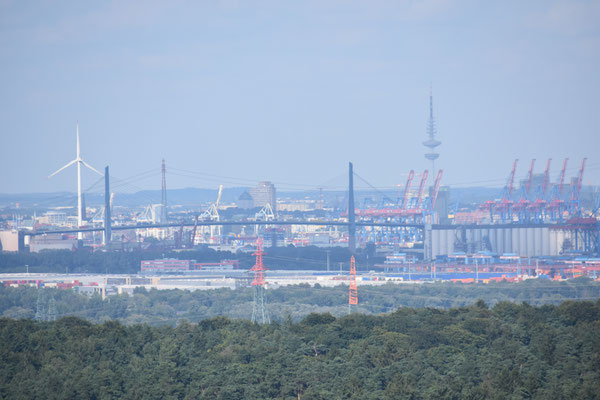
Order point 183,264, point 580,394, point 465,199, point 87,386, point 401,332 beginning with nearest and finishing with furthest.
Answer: point 580,394 < point 87,386 < point 401,332 < point 183,264 < point 465,199

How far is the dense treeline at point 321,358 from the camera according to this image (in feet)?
57.4

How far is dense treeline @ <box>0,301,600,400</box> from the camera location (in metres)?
17.5

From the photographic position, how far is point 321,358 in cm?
1980

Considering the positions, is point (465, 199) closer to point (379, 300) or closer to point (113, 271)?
point (113, 271)

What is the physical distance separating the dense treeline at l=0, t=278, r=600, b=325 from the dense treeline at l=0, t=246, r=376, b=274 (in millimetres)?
15695

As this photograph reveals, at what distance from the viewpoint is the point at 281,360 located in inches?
757

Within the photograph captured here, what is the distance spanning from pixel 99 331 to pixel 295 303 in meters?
13.4

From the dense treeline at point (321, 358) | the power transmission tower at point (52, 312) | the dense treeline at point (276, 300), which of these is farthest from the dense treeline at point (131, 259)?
the dense treeline at point (321, 358)

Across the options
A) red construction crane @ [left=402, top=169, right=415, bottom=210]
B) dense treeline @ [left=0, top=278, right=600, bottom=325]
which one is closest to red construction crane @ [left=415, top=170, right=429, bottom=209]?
red construction crane @ [left=402, top=169, right=415, bottom=210]

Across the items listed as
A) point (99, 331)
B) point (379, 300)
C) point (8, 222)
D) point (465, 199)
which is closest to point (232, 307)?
point (379, 300)

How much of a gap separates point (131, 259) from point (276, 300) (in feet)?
81.6

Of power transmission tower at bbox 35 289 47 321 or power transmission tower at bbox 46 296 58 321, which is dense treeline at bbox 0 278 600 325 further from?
power transmission tower at bbox 46 296 58 321

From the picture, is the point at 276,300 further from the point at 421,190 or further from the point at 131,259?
the point at 421,190

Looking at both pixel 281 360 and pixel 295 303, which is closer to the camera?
pixel 281 360
